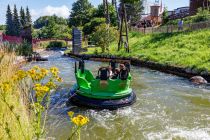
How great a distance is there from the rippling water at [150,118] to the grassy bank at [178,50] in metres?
3.77

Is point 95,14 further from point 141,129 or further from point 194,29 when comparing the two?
point 141,129

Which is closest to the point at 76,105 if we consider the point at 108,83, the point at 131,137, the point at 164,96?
the point at 108,83

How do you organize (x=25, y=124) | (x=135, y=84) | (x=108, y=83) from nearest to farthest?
(x=25, y=124)
(x=108, y=83)
(x=135, y=84)

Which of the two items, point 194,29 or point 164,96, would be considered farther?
point 194,29

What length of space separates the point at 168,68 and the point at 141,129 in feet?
32.2

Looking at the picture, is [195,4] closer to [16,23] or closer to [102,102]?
[102,102]

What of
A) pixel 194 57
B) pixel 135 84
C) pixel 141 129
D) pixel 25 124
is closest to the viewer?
pixel 25 124

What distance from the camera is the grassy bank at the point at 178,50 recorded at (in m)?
16.6

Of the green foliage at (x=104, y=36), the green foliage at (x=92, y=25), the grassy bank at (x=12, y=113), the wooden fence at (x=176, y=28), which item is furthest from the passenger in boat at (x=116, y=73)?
the green foliage at (x=92, y=25)

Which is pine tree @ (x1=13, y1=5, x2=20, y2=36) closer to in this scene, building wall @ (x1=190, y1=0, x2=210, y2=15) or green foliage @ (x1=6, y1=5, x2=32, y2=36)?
green foliage @ (x1=6, y1=5, x2=32, y2=36)

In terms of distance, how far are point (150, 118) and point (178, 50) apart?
11.6 m

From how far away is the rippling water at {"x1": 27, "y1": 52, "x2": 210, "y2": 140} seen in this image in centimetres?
768

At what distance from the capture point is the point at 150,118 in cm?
898

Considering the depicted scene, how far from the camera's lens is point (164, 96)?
38.6ft
